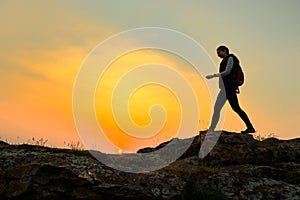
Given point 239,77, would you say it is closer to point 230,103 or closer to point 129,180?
point 230,103

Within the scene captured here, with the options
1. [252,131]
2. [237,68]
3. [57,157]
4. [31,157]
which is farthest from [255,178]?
[31,157]

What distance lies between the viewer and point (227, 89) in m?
14.2

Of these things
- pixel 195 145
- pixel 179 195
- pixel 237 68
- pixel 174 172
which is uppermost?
pixel 237 68

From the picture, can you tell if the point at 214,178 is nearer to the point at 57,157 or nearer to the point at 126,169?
the point at 126,169

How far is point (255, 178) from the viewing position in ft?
36.3

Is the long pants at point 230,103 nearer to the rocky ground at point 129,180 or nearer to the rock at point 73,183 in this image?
the rocky ground at point 129,180

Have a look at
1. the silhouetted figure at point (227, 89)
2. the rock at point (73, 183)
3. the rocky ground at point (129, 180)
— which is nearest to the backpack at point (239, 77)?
the silhouetted figure at point (227, 89)

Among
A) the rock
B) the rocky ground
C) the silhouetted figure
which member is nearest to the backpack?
the silhouetted figure

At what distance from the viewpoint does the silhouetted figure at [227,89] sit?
46.0 feet

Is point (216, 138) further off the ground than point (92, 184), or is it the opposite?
point (216, 138)

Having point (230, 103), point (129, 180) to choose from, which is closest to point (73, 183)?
point (129, 180)

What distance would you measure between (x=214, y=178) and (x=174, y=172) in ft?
3.59

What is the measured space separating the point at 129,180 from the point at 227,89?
5670 mm

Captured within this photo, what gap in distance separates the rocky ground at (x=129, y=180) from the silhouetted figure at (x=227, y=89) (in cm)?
243
